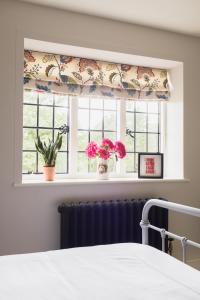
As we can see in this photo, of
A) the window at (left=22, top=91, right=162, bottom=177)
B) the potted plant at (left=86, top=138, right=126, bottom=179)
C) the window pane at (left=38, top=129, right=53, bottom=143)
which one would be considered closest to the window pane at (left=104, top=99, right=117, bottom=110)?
the window at (left=22, top=91, right=162, bottom=177)

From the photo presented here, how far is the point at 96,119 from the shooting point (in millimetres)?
3223

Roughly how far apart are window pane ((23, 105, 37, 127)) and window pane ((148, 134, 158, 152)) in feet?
4.18

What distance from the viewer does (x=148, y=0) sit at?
2.52 metres

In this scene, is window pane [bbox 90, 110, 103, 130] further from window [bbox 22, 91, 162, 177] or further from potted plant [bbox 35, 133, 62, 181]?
potted plant [bbox 35, 133, 62, 181]

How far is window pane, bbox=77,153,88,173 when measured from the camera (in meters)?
3.13

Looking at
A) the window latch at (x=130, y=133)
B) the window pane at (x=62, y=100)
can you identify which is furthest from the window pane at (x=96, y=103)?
the window latch at (x=130, y=133)

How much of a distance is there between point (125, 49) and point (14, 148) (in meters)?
1.39

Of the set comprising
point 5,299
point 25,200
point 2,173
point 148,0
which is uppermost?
point 148,0

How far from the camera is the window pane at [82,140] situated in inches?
124

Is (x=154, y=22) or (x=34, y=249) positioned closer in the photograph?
(x=34, y=249)

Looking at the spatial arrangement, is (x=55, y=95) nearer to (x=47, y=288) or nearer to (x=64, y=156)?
(x=64, y=156)

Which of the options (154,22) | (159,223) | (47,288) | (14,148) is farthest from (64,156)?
(47,288)

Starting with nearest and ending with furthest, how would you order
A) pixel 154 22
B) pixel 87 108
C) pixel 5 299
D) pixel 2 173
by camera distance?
pixel 5 299 < pixel 2 173 < pixel 154 22 < pixel 87 108

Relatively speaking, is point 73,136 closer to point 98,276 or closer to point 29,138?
point 29,138
